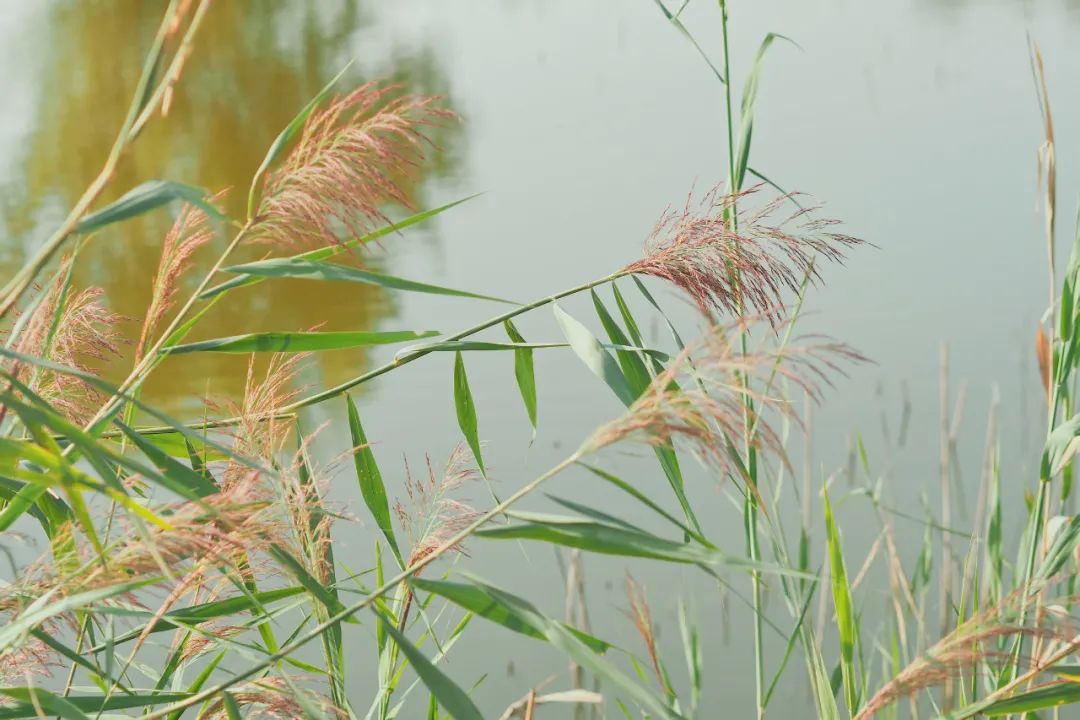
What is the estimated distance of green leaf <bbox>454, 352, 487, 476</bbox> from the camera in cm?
116

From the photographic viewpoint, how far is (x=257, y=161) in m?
6.76

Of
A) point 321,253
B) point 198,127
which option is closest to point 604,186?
point 198,127

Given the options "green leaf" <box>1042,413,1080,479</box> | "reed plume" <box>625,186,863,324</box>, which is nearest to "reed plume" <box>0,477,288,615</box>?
"reed plume" <box>625,186,863,324</box>

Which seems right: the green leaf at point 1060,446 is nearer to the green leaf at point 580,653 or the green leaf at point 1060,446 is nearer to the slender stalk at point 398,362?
the slender stalk at point 398,362

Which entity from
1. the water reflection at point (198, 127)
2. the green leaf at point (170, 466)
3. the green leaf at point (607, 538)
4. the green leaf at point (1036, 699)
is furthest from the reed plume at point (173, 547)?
the water reflection at point (198, 127)

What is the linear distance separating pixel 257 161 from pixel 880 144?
11.1ft

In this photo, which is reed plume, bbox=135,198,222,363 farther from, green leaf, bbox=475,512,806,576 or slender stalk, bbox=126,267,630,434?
green leaf, bbox=475,512,806,576

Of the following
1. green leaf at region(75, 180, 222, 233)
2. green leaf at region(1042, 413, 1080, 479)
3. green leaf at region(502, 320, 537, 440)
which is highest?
green leaf at region(75, 180, 222, 233)

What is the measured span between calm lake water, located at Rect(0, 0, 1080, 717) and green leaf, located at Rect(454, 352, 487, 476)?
25 cm

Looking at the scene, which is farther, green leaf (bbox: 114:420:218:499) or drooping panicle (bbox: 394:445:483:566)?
drooping panicle (bbox: 394:445:483:566)

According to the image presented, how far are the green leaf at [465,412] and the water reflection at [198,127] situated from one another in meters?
3.00

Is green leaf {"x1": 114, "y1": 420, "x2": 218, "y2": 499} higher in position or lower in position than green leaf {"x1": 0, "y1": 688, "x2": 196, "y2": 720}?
higher

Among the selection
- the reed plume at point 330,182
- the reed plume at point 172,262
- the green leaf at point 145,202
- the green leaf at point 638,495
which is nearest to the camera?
the green leaf at point 145,202

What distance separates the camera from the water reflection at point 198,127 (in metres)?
5.26
